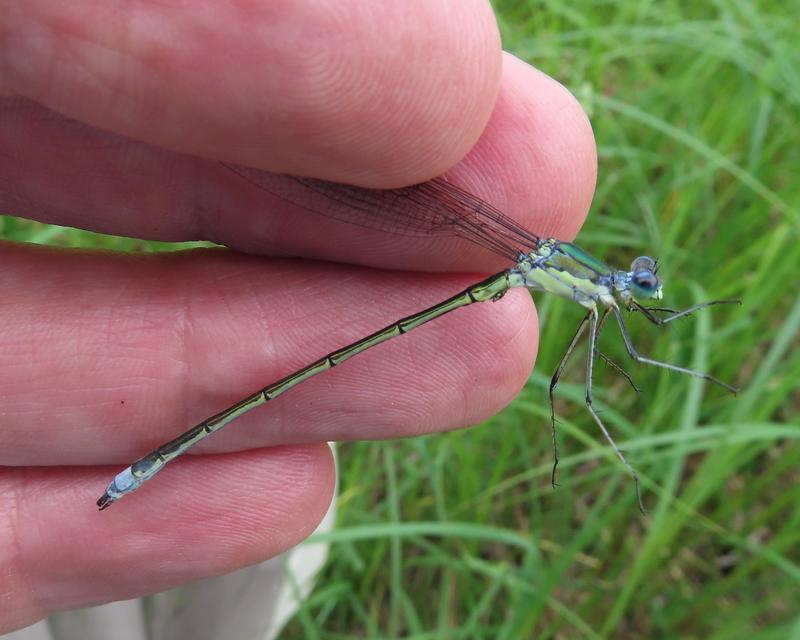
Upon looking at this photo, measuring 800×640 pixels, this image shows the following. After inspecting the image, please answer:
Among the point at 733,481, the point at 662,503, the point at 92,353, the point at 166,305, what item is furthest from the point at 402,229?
the point at 733,481

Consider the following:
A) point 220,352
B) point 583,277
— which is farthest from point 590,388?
point 220,352

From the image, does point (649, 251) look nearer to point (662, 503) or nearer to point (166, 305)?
point (662, 503)

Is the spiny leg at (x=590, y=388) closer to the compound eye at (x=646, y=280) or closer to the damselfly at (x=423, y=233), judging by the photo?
the damselfly at (x=423, y=233)

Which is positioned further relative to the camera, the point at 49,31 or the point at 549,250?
the point at 549,250

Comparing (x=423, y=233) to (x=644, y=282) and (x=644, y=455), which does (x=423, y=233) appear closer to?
(x=644, y=282)

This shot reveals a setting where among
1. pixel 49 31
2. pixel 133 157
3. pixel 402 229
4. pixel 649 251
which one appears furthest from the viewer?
pixel 649 251

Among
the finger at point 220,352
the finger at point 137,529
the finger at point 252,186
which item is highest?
the finger at point 252,186

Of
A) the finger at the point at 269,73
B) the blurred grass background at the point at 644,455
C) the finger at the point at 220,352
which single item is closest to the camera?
the finger at the point at 269,73

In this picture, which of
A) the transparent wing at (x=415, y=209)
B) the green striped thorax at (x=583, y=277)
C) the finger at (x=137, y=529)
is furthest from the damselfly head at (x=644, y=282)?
the finger at (x=137, y=529)
